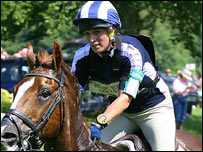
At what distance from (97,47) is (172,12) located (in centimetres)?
1240

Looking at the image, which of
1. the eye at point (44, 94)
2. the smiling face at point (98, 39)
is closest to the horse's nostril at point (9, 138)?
the eye at point (44, 94)

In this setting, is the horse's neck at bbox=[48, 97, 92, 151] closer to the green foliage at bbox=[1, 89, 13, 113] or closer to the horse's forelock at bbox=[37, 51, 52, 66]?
the horse's forelock at bbox=[37, 51, 52, 66]

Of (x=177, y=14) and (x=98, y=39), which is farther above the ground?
(x=98, y=39)

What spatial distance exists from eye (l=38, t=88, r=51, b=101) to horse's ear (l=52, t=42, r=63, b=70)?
0.26m

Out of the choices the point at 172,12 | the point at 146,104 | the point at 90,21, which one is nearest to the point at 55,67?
the point at 90,21

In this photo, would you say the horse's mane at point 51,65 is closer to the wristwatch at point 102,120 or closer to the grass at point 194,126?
the wristwatch at point 102,120

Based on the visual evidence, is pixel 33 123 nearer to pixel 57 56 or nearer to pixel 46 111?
pixel 46 111

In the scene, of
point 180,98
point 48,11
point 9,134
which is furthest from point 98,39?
point 48,11

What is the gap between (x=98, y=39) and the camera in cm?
381

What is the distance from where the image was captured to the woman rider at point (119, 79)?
3.75 m

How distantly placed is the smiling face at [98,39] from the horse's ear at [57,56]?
0.33 meters

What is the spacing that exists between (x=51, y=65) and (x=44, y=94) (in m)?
0.31

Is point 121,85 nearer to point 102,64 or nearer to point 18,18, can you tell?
point 102,64

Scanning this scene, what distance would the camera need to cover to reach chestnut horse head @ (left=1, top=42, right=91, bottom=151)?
337 cm
